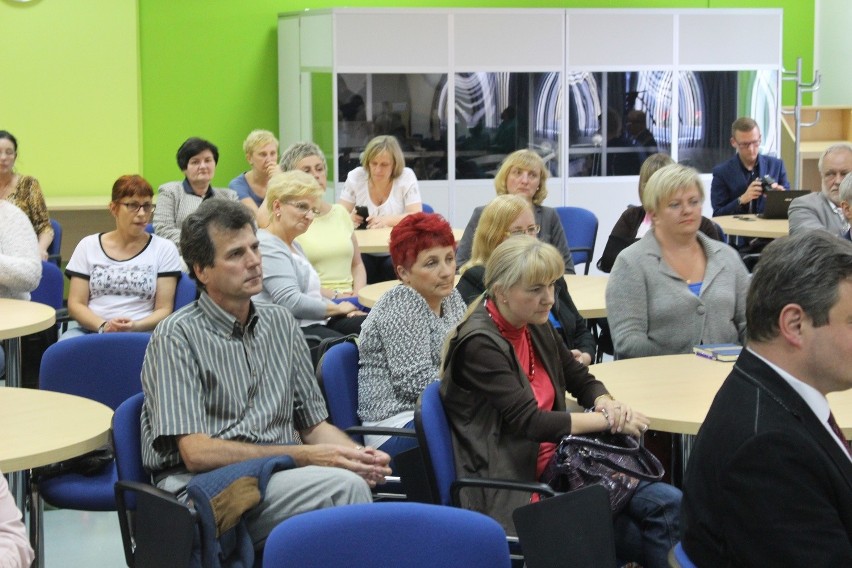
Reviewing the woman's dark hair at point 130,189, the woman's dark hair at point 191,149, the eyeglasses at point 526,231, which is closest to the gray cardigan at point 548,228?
the eyeglasses at point 526,231

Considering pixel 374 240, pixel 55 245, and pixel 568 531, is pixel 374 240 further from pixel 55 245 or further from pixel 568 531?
Answer: pixel 568 531

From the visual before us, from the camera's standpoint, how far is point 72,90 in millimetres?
9148

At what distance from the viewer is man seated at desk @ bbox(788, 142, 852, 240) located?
5.73 m

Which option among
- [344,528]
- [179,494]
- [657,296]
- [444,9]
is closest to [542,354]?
[657,296]

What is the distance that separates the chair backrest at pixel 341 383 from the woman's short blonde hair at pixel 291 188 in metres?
1.49

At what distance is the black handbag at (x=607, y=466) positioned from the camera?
3041mm

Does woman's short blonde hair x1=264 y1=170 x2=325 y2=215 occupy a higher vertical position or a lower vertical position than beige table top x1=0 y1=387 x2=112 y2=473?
higher

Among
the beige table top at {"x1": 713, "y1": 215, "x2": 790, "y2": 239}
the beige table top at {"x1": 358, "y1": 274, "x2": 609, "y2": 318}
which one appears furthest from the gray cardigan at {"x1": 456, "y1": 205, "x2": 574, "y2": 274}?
the beige table top at {"x1": 713, "y1": 215, "x2": 790, "y2": 239}

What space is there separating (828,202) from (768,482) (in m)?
4.20

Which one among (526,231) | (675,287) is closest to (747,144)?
(526,231)

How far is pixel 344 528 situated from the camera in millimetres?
2111

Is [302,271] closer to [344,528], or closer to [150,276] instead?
[150,276]

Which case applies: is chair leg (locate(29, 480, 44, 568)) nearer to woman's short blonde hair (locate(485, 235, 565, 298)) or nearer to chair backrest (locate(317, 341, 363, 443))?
chair backrest (locate(317, 341, 363, 443))

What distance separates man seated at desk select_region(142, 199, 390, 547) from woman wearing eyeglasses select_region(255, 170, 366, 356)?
1.63 metres
